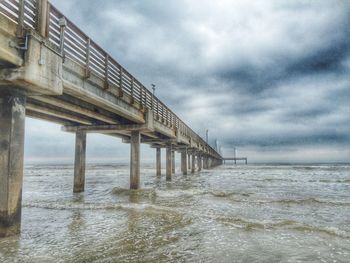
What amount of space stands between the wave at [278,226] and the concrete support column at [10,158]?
17.3 feet

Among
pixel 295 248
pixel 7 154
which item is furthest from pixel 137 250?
pixel 7 154

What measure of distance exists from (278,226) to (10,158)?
267 inches

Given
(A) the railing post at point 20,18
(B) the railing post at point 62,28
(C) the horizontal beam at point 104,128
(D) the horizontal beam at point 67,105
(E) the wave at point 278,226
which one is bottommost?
(E) the wave at point 278,226

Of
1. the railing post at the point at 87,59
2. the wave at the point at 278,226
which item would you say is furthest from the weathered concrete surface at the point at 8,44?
the wave at the point at 278,226

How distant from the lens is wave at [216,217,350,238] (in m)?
6.16

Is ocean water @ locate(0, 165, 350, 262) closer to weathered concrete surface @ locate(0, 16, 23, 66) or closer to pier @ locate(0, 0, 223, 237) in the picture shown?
pier @ locate(0, 0, 223, 237)

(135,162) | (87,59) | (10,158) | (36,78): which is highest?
(87,59)

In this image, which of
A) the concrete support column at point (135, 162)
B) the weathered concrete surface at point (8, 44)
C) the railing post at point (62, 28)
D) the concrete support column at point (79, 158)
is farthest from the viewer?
the concrete support column at point (135, 162)

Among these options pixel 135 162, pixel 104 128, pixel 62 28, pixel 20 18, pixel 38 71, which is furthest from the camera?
pixel 135 162

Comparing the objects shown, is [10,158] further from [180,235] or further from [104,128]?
[104,128]

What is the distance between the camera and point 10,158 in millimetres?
5449

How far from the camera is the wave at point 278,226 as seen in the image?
20.2 ft

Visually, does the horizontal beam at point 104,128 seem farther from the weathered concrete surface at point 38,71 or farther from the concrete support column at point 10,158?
the concrete support column at point 10,158

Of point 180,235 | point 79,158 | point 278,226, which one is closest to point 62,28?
point 180,235
